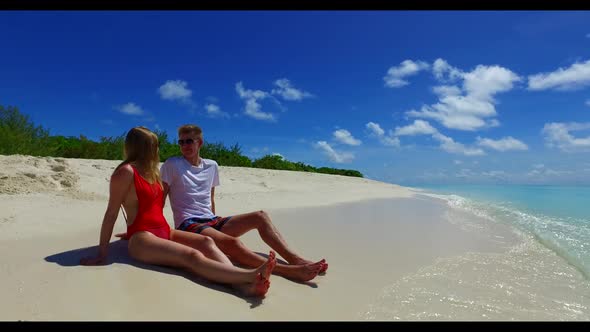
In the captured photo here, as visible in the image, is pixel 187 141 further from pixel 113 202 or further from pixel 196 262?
pixel 196 262

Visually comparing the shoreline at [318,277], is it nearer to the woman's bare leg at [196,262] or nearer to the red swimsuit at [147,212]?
the woman's bare leg at [196,262]

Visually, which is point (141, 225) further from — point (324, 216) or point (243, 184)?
point (243, 184)

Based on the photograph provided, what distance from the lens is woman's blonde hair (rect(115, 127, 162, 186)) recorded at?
326 cm

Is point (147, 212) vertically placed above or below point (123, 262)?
above

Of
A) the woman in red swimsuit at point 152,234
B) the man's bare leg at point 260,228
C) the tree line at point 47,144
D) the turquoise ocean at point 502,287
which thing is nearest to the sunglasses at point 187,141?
the woman in red swimsuit at point 152,234

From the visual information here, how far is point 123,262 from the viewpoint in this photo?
2934 millimetres

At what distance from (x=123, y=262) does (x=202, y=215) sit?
96 centimetres

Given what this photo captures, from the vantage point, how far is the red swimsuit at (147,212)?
3135 mm

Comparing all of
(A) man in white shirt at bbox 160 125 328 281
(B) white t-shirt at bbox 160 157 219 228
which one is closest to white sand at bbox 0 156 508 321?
(A) man in white shirt at bbox 160 125 328 281

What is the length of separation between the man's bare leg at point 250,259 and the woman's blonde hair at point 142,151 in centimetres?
76

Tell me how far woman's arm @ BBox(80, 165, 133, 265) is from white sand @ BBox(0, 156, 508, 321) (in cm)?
14

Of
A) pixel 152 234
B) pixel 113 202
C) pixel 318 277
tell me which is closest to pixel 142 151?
pixel 113 202

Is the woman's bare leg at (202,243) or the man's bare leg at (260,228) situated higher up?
the man's bare leg at (260,228)
